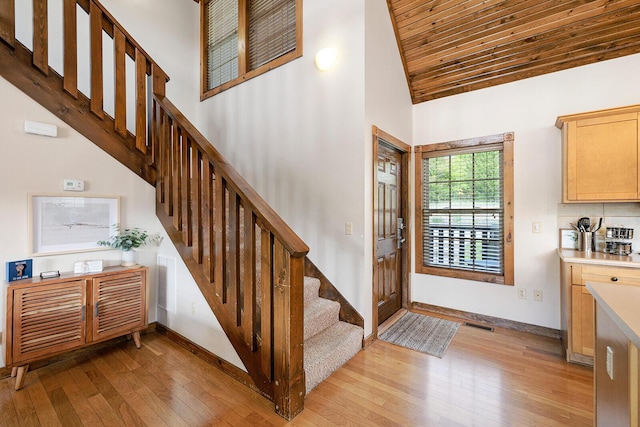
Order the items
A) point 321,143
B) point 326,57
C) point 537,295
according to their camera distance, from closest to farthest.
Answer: point 326,57 < point 321,143 < point 537,295

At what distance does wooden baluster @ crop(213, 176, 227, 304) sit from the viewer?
79.0 inches

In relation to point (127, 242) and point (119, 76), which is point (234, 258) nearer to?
point (127, 242)

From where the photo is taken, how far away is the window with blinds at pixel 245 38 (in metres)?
3.26

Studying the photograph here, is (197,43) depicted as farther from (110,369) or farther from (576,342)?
(576,342)

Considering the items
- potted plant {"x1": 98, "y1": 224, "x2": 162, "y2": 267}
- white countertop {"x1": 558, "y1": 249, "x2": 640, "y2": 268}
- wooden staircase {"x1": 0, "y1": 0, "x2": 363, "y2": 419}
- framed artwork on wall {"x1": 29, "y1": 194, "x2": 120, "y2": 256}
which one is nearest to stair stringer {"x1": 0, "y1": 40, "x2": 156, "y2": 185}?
wooden staircase {"x1": 0, "y1": 0, "x2": 363, "y2": 419}

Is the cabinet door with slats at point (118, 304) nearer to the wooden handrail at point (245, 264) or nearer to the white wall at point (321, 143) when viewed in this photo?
the wooden handrail at point (245, 264)

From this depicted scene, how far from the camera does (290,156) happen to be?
315 centimetres

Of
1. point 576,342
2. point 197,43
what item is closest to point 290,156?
point 197,43

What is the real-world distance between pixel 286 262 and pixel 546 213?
286 centimetres

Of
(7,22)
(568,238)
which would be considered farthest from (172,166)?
(568,238)

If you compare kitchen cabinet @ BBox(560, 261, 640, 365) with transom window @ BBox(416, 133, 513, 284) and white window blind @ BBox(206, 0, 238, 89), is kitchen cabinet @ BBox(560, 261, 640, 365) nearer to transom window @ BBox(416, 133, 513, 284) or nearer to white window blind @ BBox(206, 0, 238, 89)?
transom window @ BBox(416, 133, 513, 284)

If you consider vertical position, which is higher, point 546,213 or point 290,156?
point 290,156

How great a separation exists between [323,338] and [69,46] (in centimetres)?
318

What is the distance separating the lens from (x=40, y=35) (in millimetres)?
2193
